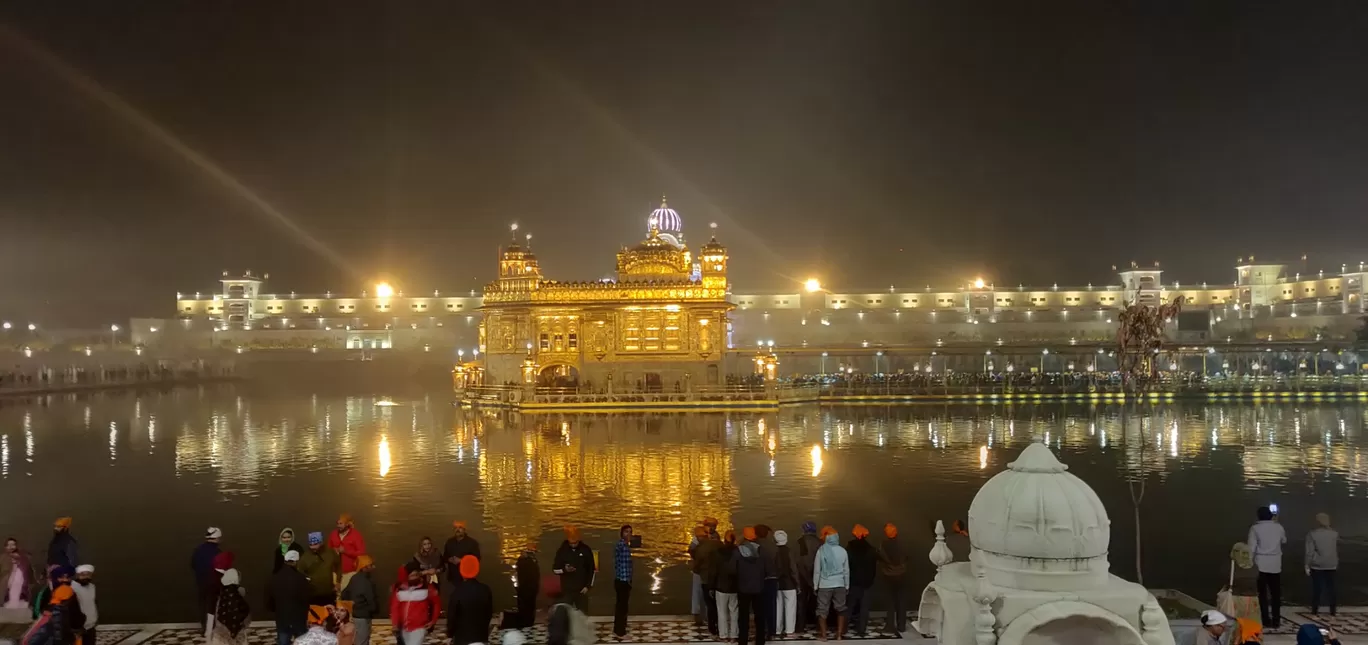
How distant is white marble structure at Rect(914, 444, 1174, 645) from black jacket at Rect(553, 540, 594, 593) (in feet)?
17.4

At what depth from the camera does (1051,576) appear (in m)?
6.34

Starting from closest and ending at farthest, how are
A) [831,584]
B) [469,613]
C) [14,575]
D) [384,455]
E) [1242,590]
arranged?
[469,613] → [14,575] → [831,584] → [1242,590] → [384,455]

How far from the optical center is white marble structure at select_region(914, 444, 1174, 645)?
6.23 metres

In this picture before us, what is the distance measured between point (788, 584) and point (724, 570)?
120 cm

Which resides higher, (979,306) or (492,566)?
(979,306)

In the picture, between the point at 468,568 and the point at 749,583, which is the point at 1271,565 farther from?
the point at 468,568

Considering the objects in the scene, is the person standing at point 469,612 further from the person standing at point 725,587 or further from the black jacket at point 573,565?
the person standing at point 725,587

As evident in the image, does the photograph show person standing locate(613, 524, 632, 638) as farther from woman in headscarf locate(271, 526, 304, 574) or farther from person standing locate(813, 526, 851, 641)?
woman in headscarf locate(271, 526, 304, 574)

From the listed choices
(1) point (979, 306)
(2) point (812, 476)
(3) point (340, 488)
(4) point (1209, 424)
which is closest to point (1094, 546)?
(2) point (812, 476)

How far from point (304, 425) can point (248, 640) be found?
31368mm

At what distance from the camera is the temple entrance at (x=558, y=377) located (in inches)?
2063

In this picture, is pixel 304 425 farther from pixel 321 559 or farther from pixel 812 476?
pixel 321 559

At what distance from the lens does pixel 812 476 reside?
2566cm

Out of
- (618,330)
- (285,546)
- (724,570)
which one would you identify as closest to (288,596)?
(285,546)
